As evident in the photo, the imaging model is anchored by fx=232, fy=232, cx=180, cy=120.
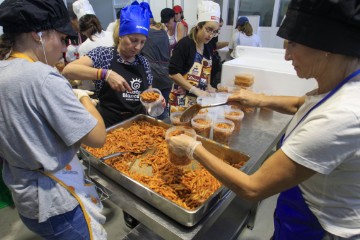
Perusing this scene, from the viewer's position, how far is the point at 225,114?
169cm

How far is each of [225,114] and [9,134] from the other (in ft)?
4.20

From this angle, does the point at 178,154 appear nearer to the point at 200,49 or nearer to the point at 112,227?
the point at 112,227

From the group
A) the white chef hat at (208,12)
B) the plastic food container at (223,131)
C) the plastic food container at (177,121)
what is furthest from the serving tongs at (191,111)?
the white chef hat at (208,12)

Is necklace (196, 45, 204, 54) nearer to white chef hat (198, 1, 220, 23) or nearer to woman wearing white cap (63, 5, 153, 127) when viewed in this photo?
white chef hat (198, 1, 220, 23)

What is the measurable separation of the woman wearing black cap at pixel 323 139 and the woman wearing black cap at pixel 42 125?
52 centimetres

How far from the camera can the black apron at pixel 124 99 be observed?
1751mm

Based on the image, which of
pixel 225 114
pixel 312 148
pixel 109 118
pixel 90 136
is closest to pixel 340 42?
pixel 312 148

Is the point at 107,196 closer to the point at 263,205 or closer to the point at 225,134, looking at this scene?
the point at 225,134

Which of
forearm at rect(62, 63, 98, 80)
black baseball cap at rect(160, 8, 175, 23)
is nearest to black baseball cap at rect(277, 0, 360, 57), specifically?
forearm at rect(62, 63, 98, 80)

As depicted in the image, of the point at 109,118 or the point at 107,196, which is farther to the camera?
the point at 109,118

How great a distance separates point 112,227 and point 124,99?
45.7 inches

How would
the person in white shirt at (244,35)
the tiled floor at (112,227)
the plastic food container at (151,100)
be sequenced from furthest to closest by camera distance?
the person in white shirt at (244,35)
the tiled floor at (112,227)
the plastic food container at (151,100)

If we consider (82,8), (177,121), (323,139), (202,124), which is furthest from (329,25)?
(82,8)

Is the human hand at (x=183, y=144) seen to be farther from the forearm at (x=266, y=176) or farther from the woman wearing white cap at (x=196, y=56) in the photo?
the woman wearing white cap at (x=196, y=56)
